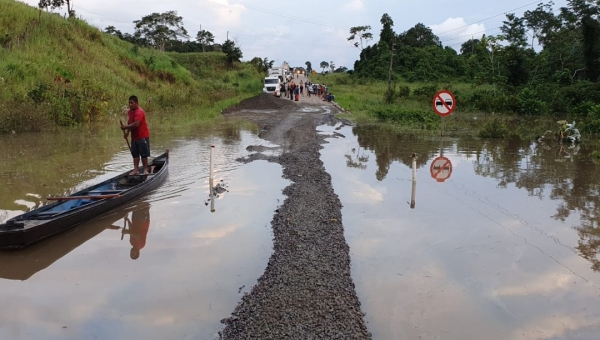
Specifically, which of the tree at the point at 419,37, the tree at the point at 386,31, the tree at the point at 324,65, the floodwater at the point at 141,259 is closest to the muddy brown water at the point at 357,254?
the floodwater at the point at 141,259

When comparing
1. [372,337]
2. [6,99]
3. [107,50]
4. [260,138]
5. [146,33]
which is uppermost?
[146,33]

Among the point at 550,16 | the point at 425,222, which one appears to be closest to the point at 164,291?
the point at 425,222

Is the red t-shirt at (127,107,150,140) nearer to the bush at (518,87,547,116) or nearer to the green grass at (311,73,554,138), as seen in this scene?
the green grass at (311,73,554,138)

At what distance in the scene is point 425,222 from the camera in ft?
26.6

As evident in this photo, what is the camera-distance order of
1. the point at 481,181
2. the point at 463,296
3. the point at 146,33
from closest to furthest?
the point at 463,296, the point at 481,181, the point at 146,33

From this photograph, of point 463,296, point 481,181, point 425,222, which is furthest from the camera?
point 481,181

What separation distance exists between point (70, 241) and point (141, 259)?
1.47m

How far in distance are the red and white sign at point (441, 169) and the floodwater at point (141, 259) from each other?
4166 mm

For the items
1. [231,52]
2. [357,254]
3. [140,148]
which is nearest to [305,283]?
[357,254]

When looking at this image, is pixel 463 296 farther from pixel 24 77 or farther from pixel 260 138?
pixel 24 77

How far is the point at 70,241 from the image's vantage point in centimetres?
709

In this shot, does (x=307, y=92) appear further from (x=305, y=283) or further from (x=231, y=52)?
(x=305, y=283)

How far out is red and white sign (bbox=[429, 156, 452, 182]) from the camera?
38.7 feet

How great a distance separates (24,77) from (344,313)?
20.5 metres
